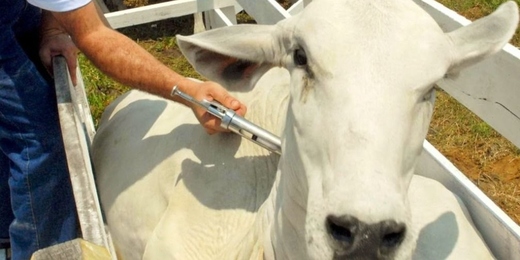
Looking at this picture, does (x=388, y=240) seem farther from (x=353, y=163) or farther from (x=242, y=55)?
(x=242, y=55)

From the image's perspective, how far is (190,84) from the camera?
3.26 meters

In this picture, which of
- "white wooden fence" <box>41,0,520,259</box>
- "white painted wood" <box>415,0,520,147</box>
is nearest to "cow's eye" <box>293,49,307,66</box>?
"white wooden fence" <box>41,0,520,259</box>

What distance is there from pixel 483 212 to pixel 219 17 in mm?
3155

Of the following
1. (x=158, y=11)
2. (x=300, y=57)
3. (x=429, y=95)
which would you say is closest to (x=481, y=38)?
(x=429, y=95)

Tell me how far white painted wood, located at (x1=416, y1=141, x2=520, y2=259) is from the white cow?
0.10 m

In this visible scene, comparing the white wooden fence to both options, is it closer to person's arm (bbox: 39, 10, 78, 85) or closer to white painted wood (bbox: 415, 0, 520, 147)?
white painted wood (bbox: 415, 0, 520, 147)

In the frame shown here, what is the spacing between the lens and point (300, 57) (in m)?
2.62

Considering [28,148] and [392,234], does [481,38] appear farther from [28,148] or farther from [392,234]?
[28,148]

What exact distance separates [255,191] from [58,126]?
108 centimetres

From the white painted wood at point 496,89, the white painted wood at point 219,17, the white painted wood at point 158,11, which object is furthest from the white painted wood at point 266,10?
the white painted wood at point 496,89

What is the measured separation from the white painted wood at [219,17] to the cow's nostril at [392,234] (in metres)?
3.80

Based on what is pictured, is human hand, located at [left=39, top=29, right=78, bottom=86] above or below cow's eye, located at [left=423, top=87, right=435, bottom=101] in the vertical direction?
below

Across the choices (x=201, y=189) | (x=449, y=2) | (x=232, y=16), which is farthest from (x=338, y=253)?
(x=449, y=2)

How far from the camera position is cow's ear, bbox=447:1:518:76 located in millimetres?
2672
